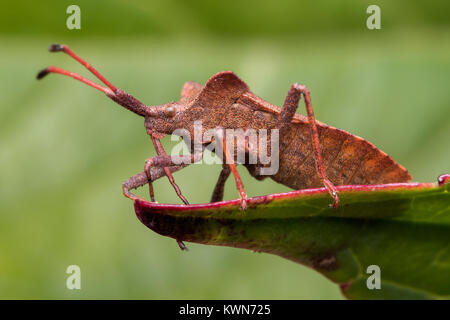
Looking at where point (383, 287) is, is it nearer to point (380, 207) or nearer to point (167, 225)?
point (380, 207)

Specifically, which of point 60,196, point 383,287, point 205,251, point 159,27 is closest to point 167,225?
point 383,287

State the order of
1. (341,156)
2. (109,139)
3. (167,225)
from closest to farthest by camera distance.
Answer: (167,225) < (341,156) < (109,139)

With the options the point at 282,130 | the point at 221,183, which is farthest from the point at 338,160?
the point at 221,183

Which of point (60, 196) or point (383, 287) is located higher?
point (60, 196)

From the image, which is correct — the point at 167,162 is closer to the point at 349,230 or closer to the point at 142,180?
the point at 142,180

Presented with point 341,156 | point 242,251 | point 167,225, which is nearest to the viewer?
point 167,225

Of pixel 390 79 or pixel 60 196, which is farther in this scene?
pixel 390 79
